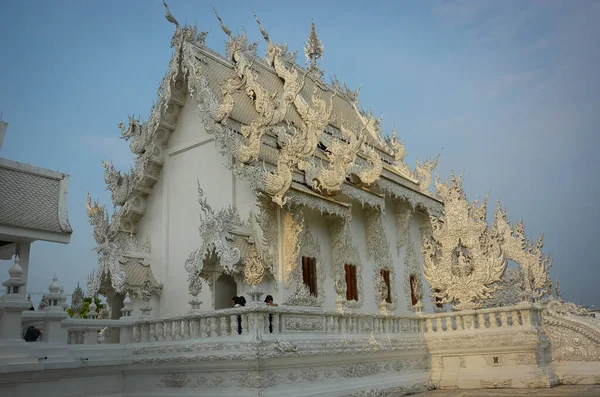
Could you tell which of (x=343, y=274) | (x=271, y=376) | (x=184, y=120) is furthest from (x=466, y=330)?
(x=184, y=120)

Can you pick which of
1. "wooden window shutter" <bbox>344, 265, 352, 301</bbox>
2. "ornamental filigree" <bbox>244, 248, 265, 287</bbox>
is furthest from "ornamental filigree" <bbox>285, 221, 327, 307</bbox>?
"ornamental filigree" <bbox>244, 248, 265, 287</bbox>

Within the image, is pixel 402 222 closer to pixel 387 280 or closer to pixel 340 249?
pixel 387 280

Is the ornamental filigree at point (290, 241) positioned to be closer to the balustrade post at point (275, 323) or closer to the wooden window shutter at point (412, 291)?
the balustrade post at point (275, 323)

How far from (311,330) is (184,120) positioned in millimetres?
6034

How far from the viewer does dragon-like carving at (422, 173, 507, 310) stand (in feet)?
35.9

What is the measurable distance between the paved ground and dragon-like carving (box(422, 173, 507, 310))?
1.76m

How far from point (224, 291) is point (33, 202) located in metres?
4.40

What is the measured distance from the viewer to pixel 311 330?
8641 millimetres

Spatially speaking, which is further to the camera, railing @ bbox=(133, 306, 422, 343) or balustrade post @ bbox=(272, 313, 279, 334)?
balustrade post @ bbox=(272, 313, 279, 334)

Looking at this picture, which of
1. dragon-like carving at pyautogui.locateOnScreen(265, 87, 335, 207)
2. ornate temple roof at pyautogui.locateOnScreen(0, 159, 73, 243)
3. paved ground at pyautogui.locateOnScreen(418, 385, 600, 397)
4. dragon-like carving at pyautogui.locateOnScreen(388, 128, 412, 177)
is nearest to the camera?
ornate temple roof at pyautogui.locateOnScreen(0, 159, 73, 243)

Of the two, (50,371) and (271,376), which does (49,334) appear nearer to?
(50,371)

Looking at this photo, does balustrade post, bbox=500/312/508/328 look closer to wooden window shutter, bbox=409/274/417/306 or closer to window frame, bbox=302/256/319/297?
window frame, bbox=302/256/319/297

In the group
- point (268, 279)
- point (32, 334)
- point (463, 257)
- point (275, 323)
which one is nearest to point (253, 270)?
point (268, 279)

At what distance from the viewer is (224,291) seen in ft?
35.7
